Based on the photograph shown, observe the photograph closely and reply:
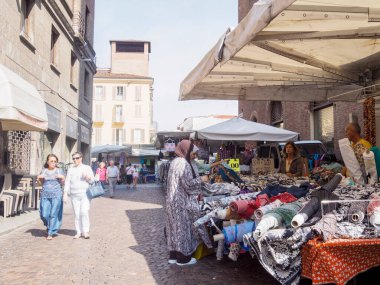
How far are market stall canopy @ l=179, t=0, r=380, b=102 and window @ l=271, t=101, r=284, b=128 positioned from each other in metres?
12.3

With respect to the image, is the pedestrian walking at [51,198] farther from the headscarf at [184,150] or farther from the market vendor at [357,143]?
the market vendor at [357,143]

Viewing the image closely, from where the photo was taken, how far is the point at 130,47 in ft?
179

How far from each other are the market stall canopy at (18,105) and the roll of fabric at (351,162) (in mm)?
6563

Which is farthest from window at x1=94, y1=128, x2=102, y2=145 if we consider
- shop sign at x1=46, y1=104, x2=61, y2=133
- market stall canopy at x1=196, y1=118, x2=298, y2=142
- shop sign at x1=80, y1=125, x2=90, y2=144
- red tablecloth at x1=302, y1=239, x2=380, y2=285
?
red tablecloth at x1=302, y1=239, x2=380, y2=285

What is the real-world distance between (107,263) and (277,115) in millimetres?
17284

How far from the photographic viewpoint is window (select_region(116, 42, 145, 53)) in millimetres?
54500

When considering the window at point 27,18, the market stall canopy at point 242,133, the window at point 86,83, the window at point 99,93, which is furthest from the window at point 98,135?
the market stall canopy at point 242,133

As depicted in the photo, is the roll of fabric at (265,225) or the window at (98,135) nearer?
the roll of fabric at (265,225)

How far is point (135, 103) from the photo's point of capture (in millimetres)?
50625

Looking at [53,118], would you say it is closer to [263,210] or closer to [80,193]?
[80,193]

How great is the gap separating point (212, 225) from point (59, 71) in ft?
42.5

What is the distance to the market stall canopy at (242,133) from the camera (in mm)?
9992

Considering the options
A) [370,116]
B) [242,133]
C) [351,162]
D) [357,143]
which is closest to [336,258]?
[351,162]

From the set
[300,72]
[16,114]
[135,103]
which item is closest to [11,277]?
[16,114]
